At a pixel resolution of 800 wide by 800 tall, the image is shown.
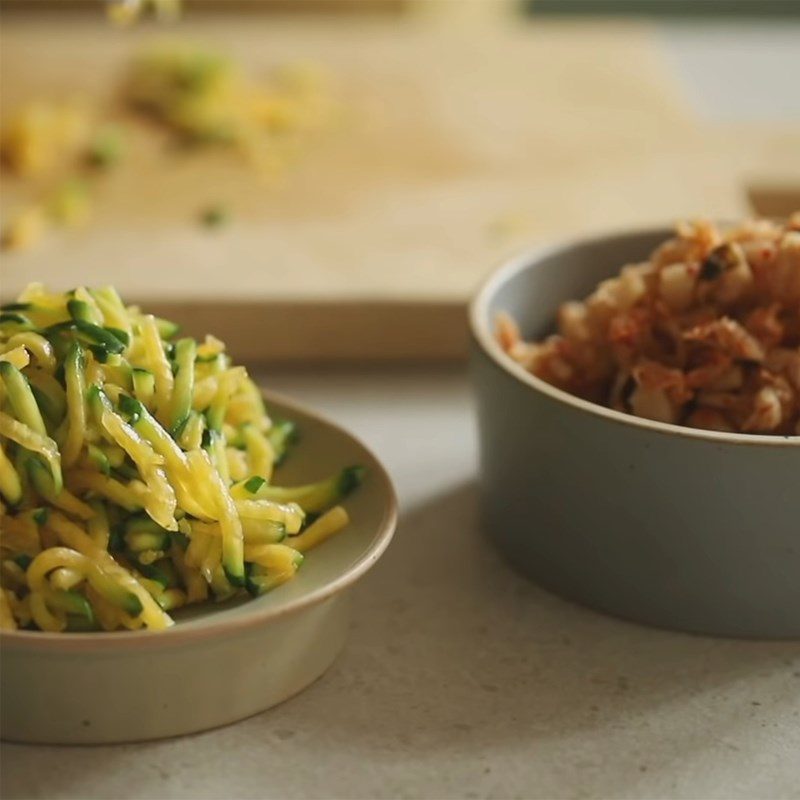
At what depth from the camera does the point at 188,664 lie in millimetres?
1069

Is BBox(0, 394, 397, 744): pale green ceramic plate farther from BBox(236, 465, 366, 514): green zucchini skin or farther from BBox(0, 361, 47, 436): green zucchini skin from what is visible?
BBox(0, 361, 47, 436): green zucchini skin

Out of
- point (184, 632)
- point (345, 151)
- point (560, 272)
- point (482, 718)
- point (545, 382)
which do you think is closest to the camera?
point (184, 632)

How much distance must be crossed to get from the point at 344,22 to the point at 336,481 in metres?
1.45

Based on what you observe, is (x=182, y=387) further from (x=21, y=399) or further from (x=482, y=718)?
(x=482, y=718)

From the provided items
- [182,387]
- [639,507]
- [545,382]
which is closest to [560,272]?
[545,382]

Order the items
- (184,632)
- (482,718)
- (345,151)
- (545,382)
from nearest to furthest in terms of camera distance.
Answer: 1. (184,632)
2. (482,718)
3. (545,382)
4. (345,151)

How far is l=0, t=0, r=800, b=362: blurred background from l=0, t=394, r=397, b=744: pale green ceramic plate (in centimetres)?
58

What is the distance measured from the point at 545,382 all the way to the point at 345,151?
798 mm

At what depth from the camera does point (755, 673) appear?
3.98 feet

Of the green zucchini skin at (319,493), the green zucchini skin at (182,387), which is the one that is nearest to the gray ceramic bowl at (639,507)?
the green zucchini skin at (319,493)

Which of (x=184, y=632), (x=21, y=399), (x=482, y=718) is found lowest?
(x=482, y=718)

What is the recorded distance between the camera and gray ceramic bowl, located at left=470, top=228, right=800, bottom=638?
1.16 metres

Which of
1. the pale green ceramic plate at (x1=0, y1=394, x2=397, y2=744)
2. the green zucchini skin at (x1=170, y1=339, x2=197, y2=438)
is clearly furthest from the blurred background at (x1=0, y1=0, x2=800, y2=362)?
the pale green ceramic plate at (x1=0, y1=394, x2=397, y2=744)

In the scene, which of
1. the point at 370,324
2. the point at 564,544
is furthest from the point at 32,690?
the point at 370,324
